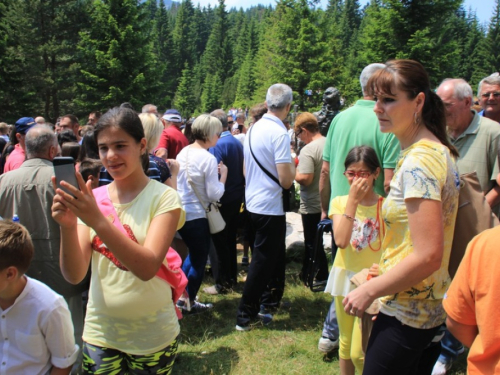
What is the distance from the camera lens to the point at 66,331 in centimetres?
210

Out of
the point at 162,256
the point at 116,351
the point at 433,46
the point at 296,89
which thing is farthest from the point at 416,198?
the point at 296,89

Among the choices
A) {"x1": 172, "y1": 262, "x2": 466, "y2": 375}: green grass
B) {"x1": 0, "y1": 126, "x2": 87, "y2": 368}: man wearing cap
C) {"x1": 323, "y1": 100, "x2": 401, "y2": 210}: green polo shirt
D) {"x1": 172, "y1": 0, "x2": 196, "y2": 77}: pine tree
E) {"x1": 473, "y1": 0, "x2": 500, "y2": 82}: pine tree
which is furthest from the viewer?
{"x1": 172, "y1": 0, "x2": 196, "y2": 77}: pine tree

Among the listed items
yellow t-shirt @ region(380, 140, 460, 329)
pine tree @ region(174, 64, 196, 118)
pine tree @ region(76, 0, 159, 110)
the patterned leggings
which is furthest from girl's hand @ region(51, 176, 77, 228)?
pine tree @ region(174, 64, 196, 118)

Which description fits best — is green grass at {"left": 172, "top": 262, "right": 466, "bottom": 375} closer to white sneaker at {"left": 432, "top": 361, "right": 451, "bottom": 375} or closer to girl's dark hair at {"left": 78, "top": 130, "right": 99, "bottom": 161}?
white sneaker at {"left": 432, "top": 361, "right": 451, "bottom": 375}

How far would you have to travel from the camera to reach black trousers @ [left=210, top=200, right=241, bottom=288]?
543cm

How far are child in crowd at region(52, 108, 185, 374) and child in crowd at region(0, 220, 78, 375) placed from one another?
17 cm

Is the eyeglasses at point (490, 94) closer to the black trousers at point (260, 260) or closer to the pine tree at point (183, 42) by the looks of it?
the black trousers at point (260, 260)

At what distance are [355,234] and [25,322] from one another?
2066 millimetres

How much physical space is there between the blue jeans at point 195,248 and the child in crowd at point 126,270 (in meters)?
2.37

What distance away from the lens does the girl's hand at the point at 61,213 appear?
1660mm

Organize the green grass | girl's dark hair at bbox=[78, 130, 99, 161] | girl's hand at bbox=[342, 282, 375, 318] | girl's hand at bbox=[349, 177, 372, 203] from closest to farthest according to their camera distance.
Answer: girl's hand at bbox=[342, 282, 375, 318] < girl's hand at bbox=[349, 177, 372, 203] < the green grass < girl's dark hair at bbox=[78, 130, 99, 161]

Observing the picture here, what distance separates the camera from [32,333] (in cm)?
203

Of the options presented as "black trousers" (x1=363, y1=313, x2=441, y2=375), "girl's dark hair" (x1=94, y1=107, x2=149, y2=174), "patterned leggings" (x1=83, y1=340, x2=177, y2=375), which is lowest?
"patterned leggings" (x1=83, y1=340, x2=177, y2=375)

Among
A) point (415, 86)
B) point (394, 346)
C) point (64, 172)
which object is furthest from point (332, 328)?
point (64, 172)
